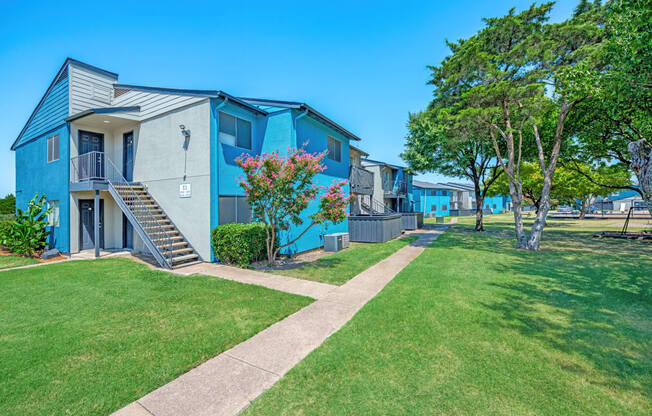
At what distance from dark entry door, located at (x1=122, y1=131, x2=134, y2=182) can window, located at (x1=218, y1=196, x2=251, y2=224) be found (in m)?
5.59

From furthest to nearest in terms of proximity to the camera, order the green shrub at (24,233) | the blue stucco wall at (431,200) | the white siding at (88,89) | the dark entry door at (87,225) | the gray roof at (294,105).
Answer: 1. the blue stucco wall at (431,200)
2. the dark entry door at (87,225)
3. the white siding at (88,89)
4. the green shrub at (24,233)
5. the gray roof at (294,105)

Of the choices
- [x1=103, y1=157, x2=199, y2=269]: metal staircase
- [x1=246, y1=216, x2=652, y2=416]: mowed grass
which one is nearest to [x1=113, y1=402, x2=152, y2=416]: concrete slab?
[x1=246, y1=216, x2=652, y2=416]: mowed grass

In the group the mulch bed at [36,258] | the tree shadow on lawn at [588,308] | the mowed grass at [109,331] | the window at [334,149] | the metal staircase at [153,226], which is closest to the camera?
the mowed grass at [109,331]

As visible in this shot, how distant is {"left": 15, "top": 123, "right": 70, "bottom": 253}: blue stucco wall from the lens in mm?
11578

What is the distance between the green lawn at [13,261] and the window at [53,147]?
4.72 meters

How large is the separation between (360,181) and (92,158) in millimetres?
13842

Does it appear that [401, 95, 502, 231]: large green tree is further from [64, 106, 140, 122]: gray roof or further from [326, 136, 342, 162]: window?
[64, 106, 140, 122]: gray roof

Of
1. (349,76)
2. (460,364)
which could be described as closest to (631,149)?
(460,364)

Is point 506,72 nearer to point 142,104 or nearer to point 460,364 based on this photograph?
point 460,364

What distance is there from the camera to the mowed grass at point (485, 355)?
277cm

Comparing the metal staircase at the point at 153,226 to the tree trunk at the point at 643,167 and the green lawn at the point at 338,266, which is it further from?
the tree trunk at the point at 643,167

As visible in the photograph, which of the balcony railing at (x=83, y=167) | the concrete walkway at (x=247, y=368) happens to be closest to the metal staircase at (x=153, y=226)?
the balcony railing at (x=83, y=167)

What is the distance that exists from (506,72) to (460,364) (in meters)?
13.8

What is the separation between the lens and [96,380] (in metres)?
3.13
